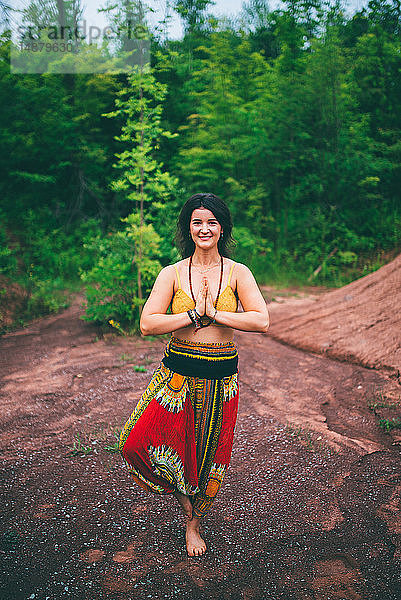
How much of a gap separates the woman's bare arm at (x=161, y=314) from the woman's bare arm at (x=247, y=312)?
168 millimetres

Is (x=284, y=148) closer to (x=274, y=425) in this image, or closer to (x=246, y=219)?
(x=246, y=219)

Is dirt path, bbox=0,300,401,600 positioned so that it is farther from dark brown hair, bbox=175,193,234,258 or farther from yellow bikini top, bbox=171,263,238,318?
dark brown hair, bbox=175,193,234,258

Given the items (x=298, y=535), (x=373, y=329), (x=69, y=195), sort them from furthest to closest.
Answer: (x=69, y=195)
(x=373, y=329)
(x=298, y=535)

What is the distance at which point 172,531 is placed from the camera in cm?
240

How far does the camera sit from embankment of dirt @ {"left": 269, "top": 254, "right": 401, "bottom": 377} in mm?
5086

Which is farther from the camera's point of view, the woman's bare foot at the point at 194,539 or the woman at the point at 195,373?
→ the woman's bare foot at the point at 194,539

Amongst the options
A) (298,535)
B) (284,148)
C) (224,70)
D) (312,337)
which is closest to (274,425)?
(298,535)

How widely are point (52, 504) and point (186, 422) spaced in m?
1.13

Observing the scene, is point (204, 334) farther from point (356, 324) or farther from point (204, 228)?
point (356, 324)

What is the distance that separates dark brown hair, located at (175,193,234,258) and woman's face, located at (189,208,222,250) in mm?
27

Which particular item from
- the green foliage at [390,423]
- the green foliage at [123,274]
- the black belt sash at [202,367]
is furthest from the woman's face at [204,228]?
the green foliage at [123,274]

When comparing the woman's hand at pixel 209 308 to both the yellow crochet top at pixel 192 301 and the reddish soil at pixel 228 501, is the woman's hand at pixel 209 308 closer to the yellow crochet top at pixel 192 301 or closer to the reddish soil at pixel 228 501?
the yellow crochet top at pixel 192 301

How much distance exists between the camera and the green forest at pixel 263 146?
30.4 feet

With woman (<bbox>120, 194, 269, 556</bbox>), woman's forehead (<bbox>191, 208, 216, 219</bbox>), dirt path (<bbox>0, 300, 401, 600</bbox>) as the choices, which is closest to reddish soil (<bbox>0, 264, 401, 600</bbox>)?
dirt path (<bbox>0, 300, 401, 600</bbox>)
